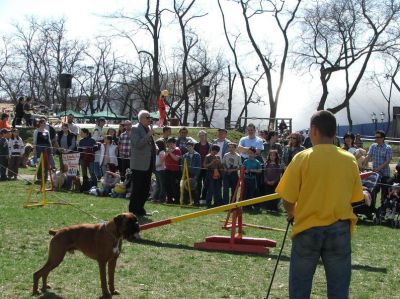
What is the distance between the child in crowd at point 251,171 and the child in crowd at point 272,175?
0.74ft

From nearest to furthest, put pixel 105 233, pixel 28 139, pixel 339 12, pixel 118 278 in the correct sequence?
1. pixel 105 233
2. pixel 118 278
3. pixel 28 139
4. pixel 339 12

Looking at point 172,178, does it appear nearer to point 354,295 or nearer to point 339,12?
point 354,295

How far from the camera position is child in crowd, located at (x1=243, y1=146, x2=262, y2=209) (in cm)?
1373

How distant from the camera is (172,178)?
14219 mm

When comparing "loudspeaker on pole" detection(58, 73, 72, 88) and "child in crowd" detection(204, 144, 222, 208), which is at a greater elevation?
"loudspeaker on pole" detection(58, 73, 72, 88)

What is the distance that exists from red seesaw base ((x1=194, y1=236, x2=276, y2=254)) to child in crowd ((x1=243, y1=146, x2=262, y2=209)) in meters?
5.11

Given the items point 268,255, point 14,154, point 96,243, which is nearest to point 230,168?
point 268,255

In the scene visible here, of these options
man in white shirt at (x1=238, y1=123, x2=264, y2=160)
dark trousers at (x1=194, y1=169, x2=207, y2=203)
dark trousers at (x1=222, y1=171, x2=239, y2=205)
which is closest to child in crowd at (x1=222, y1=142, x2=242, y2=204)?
Result: dark trousers at (x1=222, y1=171, x2=239, y2=205)

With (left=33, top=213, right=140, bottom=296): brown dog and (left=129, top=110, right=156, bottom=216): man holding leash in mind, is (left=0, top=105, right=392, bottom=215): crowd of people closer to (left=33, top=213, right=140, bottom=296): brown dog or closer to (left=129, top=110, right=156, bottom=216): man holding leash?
(left=129, top=110, right=156, bottom=216): man holding leash

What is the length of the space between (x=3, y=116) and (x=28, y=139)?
6.23 meters

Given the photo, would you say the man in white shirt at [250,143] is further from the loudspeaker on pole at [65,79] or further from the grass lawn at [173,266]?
the loudspeaker on pole at [65,79]

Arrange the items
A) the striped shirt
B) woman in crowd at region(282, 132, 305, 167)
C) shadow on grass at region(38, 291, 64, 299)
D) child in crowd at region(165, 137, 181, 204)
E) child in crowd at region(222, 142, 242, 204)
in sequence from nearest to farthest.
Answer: shadow on grass at region(38, 291, 64, 299) < woman in crowd at region(282, 132, 305, 167) < child in crowd at region(222, 142, 242, 204) < child in crowd at region(165, 137, 181, 204) < the striped shirt

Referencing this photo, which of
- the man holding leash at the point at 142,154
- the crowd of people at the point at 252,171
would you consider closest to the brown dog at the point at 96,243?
the crowd of people at the point at 252,171

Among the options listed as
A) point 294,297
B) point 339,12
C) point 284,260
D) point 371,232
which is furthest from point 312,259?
point 339,12
